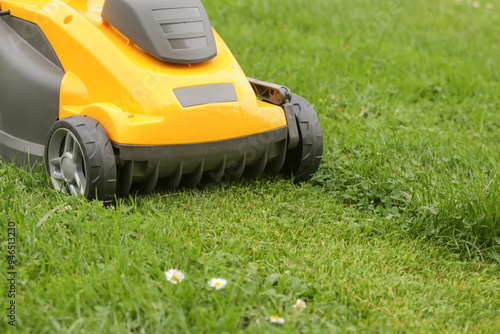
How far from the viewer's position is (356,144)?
3.04 metres

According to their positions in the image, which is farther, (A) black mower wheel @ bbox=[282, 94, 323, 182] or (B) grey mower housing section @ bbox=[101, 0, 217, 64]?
(A) black mower wheel @ bbox=[282, 94, 323, 182]

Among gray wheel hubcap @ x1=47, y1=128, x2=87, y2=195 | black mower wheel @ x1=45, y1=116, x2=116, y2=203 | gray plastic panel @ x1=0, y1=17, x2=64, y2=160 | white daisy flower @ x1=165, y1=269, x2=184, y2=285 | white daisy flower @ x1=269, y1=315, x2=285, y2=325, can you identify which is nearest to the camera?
white daisy flower @ x1=269, y1=315, x2=285, y2=325

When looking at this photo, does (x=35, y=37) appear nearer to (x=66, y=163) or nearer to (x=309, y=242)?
(x=66, y=163)

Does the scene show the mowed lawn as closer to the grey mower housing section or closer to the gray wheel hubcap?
the gray wheel hubcap

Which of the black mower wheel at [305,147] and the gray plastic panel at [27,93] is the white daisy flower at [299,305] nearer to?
the black mower wheel at [305,147]

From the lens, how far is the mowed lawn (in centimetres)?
175

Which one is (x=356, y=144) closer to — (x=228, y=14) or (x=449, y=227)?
(x=449, y=227)

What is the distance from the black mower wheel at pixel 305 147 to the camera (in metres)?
2.58

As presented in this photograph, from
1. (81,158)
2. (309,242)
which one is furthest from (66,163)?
(309,242)

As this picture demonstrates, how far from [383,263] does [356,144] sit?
98 cm

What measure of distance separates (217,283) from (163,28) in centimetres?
107

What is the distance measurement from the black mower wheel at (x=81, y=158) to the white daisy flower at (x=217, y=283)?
0.59m

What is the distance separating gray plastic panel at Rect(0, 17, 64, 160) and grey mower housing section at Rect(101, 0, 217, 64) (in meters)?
0.34

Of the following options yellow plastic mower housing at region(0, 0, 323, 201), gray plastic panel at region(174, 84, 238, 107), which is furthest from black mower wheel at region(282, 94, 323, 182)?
gray plastic panel at region(174, 84, 238, 107)
